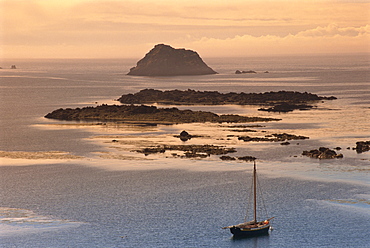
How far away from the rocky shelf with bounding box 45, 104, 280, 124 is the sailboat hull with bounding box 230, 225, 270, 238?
68408 mm

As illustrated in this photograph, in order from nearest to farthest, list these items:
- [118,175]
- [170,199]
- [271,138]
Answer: [170,199] → [118,175] → [271,138]

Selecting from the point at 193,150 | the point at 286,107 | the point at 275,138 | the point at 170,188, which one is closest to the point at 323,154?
the point at 275,138

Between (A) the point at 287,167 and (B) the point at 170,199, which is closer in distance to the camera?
(B) the point at 170,199

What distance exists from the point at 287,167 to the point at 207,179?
1236cm

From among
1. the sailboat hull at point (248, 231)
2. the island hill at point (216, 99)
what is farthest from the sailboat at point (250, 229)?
Result: the island hill at point (216, 99)

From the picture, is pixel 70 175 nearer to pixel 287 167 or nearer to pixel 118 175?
pixel 118 175

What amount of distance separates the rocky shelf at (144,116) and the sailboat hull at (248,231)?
68.4m

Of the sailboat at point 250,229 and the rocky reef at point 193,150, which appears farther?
the rocky reef at point 193,150

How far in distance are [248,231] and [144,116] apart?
256ft

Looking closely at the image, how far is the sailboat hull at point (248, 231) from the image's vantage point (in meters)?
53.4

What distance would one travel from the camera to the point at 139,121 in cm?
12575

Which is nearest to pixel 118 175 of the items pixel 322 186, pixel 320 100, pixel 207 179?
pixel 207 179

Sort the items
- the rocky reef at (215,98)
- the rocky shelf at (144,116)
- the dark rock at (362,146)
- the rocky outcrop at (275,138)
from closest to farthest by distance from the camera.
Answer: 1. the dark rock at (362,146)
2. the rocky outcrop at (275,138)
3. the rocky shelf at (144,116)
4. the rocky reef at (215,98)

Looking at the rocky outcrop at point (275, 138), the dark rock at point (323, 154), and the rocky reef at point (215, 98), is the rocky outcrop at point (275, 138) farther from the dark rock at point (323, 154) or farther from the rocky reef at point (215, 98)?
the rocky reef at point (215, 98)
